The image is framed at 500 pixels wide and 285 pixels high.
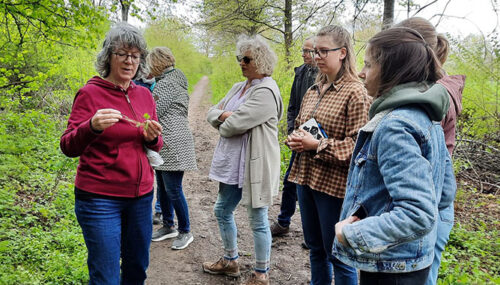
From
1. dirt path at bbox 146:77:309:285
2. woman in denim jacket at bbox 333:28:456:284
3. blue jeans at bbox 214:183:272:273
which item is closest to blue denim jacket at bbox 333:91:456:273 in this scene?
woman in denim jacket at bbox 333:28:456:284

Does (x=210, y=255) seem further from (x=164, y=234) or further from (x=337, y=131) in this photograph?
(x=337, y=131)

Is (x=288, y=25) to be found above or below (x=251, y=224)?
above

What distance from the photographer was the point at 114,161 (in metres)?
1.99

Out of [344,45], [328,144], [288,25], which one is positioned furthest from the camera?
[288,25]

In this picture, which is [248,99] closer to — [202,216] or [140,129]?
[140,129]

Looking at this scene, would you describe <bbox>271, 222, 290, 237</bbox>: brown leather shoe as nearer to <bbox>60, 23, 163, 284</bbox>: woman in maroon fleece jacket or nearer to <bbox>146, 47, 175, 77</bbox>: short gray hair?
<bbox>60, 23, 163, 284</bbox>: woman in maroon fleece jacket

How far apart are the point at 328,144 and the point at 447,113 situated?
72 centimetres

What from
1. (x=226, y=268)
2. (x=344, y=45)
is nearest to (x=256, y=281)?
(x=226, y=268)

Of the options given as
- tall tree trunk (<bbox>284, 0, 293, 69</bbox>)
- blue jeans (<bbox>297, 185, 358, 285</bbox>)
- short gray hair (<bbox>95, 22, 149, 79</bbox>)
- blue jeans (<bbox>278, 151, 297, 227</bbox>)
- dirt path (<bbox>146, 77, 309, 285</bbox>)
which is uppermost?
tall tree trunk (<bbox>284, 0, 293, 69</bbox>)

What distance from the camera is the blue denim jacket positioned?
1.13 m

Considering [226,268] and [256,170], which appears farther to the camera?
[226,268]

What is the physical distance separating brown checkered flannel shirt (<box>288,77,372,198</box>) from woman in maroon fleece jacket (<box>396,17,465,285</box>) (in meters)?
0.47

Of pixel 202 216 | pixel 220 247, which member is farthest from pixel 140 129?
pixel 202 216

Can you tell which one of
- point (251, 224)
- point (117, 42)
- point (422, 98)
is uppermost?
point (117, 42)
